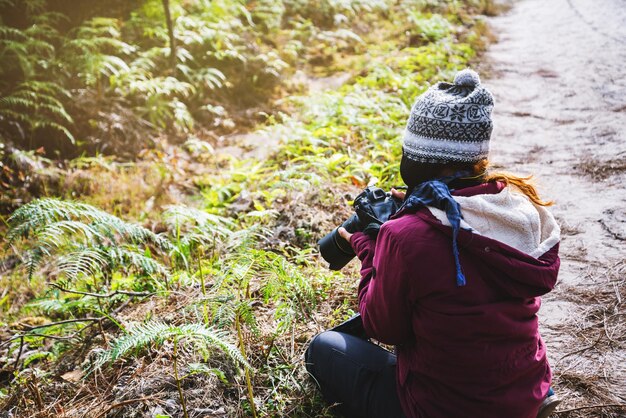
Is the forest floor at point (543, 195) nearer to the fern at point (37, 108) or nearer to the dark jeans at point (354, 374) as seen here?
the dark jeans at point (354, 374)

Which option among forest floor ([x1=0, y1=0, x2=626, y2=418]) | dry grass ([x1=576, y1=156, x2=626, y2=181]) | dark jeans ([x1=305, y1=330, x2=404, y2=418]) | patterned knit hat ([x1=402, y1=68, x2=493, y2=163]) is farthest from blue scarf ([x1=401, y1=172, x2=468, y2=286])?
dry grass ([x1=576, y1=156, x2=626, y2=181])

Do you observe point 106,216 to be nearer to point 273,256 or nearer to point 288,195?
point 273,256

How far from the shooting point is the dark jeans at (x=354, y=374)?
1894mm

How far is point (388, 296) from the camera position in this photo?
160 cm

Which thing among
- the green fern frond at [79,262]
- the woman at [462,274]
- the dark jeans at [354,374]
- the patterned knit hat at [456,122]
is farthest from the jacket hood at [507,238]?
the green fern frond at [79,262]

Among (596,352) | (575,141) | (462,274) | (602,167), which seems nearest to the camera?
(462,274)

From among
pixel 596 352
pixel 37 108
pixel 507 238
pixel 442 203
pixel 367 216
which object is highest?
pixel 442 203

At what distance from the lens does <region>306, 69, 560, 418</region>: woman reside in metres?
1.47

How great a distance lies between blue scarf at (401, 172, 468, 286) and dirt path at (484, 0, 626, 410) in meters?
1.47

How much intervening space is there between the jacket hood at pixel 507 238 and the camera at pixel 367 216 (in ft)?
1.48

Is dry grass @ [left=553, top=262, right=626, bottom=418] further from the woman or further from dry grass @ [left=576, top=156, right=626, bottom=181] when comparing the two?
dry grass @ [left=576, top=156, right=626, bottom=181]

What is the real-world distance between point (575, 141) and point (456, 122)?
4.28 metres

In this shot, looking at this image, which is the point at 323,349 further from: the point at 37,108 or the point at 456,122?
the point at 37,108

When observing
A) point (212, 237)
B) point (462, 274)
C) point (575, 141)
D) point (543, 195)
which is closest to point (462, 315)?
point (462, 274)
